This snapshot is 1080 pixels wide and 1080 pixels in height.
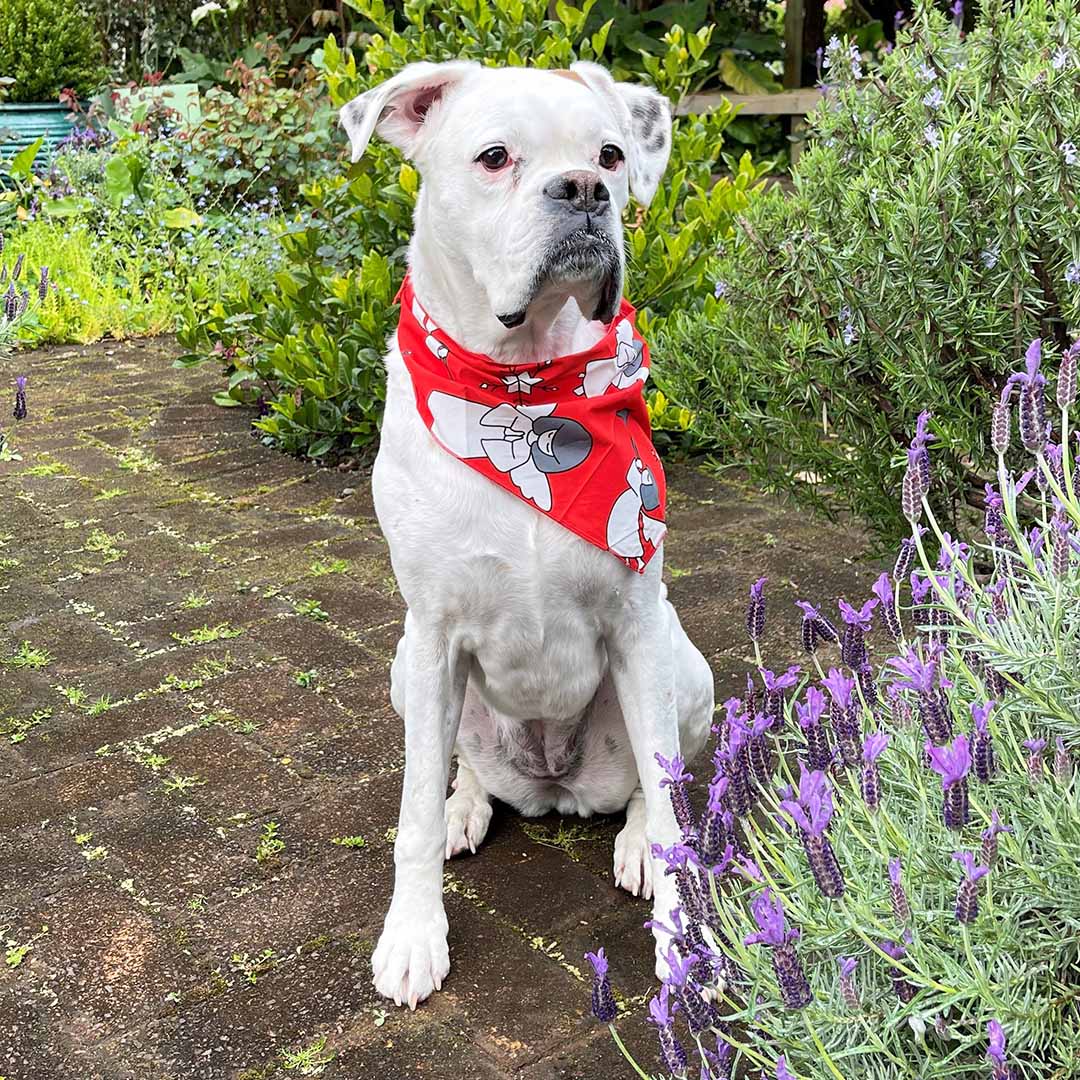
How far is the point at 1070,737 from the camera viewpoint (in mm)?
1727

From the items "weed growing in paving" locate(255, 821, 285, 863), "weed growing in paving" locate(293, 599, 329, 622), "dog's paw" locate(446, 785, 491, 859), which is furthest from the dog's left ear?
"weed growing in paving" locate(293, 599, 329, 622)

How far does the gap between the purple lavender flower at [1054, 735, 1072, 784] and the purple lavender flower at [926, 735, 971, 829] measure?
0.25 metres

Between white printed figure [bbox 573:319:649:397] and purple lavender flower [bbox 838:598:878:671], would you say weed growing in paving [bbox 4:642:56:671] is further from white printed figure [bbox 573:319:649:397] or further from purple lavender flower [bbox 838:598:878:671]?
purple lavender flower [bbox 838:598:878:671]

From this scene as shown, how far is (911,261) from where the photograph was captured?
319 centimetres

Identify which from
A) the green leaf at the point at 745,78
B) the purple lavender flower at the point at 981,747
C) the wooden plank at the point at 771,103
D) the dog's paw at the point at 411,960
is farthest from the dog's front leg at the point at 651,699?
the green leaf at the point at 745,78

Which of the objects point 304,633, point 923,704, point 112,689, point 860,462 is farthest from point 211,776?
point 923,704

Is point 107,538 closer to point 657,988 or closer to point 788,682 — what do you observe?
point 657,988

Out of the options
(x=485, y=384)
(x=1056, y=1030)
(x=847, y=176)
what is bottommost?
(x=1056, y=1030)

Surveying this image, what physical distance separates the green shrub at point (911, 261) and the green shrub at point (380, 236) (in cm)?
174

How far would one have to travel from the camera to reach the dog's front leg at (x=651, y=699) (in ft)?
9.09

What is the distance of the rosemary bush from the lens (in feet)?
5.21

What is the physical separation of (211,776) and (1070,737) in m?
2.40

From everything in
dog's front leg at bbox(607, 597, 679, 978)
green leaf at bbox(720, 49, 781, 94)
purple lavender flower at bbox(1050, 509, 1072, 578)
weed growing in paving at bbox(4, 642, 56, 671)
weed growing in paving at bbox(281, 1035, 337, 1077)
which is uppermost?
green leaf at bbox(720, 49, 781, 94)

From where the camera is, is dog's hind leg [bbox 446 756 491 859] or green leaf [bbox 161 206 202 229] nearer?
dog's hind leg [bbox 446 756 491 859]
